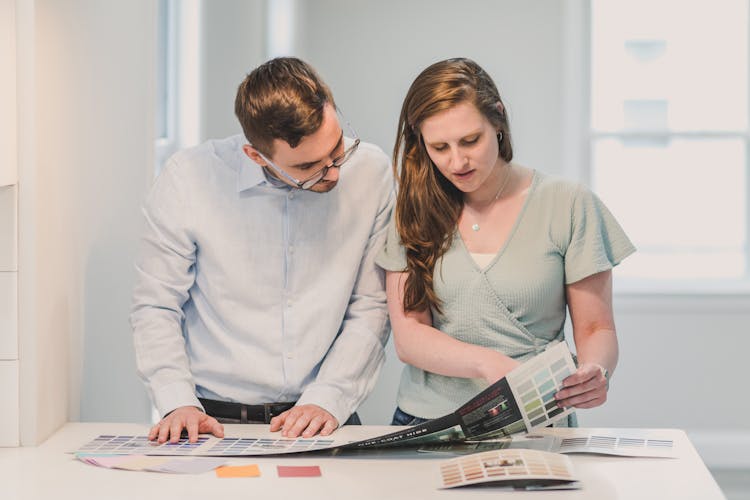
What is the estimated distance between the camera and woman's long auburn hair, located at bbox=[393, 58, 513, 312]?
1.91 m

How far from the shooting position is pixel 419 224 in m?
1.99

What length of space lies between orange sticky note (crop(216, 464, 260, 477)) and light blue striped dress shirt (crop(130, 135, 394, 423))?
12.3 inches

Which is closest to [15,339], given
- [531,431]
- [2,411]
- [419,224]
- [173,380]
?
[2,411]

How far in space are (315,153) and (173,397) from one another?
1.66 ft

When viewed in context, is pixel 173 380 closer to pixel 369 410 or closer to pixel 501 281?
pixel 501 281

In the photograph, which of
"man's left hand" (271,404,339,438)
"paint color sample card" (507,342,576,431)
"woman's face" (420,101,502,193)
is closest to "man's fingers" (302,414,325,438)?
"man's left hand" (271,404,339,438)

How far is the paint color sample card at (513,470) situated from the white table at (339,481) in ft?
0.07

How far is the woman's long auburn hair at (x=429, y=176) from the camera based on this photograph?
1.91 meters

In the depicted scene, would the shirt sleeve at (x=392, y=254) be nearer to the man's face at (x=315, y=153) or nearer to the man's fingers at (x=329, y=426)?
the man's face at (x=315, y=153)

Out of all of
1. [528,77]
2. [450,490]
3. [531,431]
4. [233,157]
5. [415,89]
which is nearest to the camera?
[450,490]

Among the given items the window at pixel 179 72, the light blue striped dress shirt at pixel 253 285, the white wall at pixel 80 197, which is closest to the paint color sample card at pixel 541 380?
the light blue striped dress shirt at pixel 253 285

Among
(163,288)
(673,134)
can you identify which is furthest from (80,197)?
(673,134)

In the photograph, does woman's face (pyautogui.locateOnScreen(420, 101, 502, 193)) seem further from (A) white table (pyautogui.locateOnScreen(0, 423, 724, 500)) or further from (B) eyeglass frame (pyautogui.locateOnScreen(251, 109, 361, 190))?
(A) white table (pyautogui.locateOnScreen(0, 423, 724, 500))

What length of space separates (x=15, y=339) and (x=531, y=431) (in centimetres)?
90
